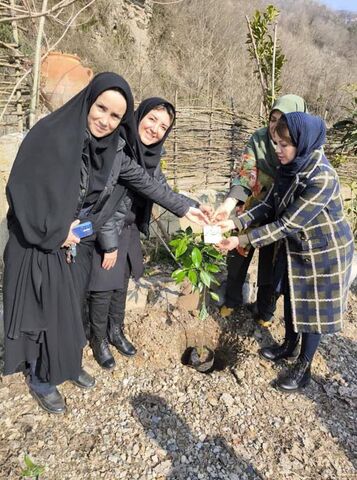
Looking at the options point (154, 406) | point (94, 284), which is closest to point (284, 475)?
point (154, 406)

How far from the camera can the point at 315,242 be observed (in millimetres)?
2080

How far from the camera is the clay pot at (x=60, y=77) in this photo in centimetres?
468

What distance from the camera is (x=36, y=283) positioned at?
70.4 inches

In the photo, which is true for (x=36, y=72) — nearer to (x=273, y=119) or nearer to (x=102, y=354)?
(x=273, y=119)

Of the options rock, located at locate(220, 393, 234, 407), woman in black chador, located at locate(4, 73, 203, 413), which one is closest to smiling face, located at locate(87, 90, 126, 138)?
woman in black chador, located at locate(4, 73, 203, 413)

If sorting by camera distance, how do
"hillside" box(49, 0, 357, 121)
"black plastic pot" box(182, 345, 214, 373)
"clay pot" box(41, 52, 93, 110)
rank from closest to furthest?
"black plastic pot" box(182, 345, 214, 373), "clay pot" box(41, 52, 93, 110), "hillside" box(49, 0, 357, 121)

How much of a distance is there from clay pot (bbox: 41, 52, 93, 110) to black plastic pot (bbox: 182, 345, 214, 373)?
3.53 m

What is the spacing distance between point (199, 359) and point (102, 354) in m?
0.81

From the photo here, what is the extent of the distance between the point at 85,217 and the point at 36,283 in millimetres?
411

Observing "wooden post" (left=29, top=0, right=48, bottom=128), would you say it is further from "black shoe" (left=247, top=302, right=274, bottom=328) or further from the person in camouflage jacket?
"black shoe" (left=247, top=302, right=274, bottom=328)

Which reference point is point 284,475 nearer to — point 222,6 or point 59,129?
point 59,129

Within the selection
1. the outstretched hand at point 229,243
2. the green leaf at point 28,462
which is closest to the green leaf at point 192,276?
the outstretched hand at point 229,243

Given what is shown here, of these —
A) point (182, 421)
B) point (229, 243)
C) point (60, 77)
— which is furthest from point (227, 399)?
point (60, 77)

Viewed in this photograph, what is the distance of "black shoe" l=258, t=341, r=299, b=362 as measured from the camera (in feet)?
8.75
